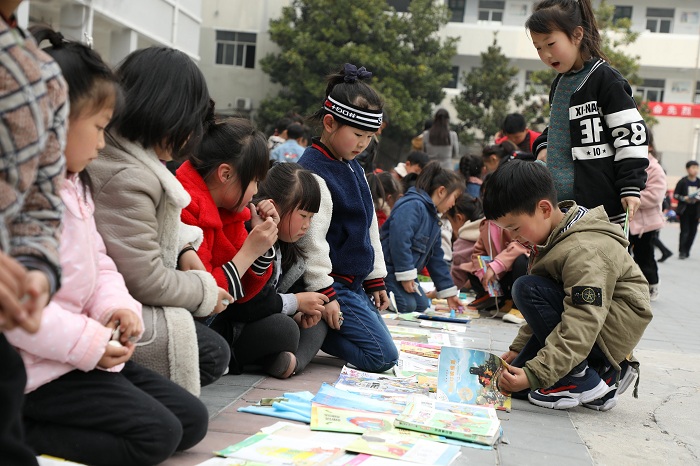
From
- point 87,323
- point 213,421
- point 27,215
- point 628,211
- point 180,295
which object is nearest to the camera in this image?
point 27,215

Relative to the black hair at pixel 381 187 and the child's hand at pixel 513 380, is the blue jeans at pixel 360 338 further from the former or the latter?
the black hair at pixel 381 187

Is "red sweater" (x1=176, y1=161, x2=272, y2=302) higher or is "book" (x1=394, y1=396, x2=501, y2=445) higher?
"red sweater" (x1=176, y1=161, x2=272, y2=302)

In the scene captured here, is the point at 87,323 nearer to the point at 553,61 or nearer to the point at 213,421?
the point at 213,421

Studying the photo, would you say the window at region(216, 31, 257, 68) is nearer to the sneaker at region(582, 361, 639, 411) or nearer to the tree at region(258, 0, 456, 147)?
the tree at region(258, 0, 456, 147)

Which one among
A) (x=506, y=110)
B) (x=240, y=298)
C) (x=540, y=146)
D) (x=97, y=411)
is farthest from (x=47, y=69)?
(x=506, y=110)

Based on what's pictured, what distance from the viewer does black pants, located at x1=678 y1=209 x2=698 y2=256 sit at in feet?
52.7

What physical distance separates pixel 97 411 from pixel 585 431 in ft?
5.98

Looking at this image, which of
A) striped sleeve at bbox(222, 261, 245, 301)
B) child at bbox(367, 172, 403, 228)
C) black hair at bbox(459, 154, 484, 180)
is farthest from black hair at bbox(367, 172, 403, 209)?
striped sleeve at bbox(222, 261, 245, 301)

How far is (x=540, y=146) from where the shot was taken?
4441 millimetres

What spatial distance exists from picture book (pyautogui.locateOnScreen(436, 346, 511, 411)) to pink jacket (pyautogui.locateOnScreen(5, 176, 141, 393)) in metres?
1.49

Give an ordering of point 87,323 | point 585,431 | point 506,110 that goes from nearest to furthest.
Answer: point 87,323
point 585,431
point 506,110

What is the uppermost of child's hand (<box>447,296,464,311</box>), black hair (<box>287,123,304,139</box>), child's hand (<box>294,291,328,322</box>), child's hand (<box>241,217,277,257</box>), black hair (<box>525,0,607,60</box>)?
black hair (<box>525,0,607,60</box>)

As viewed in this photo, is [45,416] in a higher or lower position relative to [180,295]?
lower

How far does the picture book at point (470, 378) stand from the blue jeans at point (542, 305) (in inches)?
9.7
